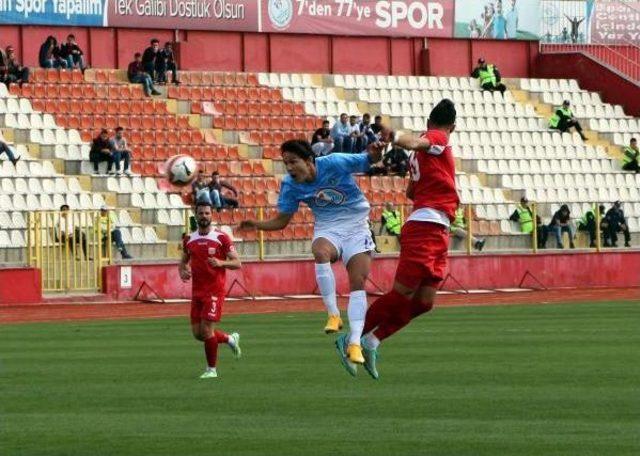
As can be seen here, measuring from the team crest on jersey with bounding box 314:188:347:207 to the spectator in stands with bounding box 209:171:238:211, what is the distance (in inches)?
921

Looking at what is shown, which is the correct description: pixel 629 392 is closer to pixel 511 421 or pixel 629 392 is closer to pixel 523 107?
pixel 511 421

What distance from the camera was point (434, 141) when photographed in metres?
15.4

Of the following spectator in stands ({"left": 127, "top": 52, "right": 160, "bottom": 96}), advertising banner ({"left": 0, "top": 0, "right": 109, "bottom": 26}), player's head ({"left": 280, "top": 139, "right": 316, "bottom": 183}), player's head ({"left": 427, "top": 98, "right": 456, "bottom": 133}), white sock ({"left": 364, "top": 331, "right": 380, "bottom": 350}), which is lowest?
white sock ({"left": 364, "top": 331, "right": 380, "bottom": 350})

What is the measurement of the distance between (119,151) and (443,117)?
2725cm

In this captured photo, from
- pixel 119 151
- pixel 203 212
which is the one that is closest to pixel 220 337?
pixel 203 212

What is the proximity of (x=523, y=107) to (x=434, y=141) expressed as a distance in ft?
123

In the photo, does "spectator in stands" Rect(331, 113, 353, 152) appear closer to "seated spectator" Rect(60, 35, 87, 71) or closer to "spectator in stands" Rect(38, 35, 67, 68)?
"seated spectator" Rect(60, 35, 87, 71)

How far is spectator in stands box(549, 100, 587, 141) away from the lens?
51344 mm

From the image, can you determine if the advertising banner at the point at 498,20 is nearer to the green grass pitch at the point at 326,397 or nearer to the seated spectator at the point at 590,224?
the seated spectator at the point at 590,224

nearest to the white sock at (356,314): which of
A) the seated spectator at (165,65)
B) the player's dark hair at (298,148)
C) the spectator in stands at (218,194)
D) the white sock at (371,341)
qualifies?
the white sock at (371,341)

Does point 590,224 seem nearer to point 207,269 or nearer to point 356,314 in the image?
point 207,269

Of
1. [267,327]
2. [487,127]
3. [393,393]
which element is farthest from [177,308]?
[393,393]

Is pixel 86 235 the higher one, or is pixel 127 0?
pixel 127 0

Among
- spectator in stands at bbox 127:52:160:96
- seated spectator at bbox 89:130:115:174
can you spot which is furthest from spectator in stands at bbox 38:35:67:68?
seated spectator at bbox 89:130:115:174
